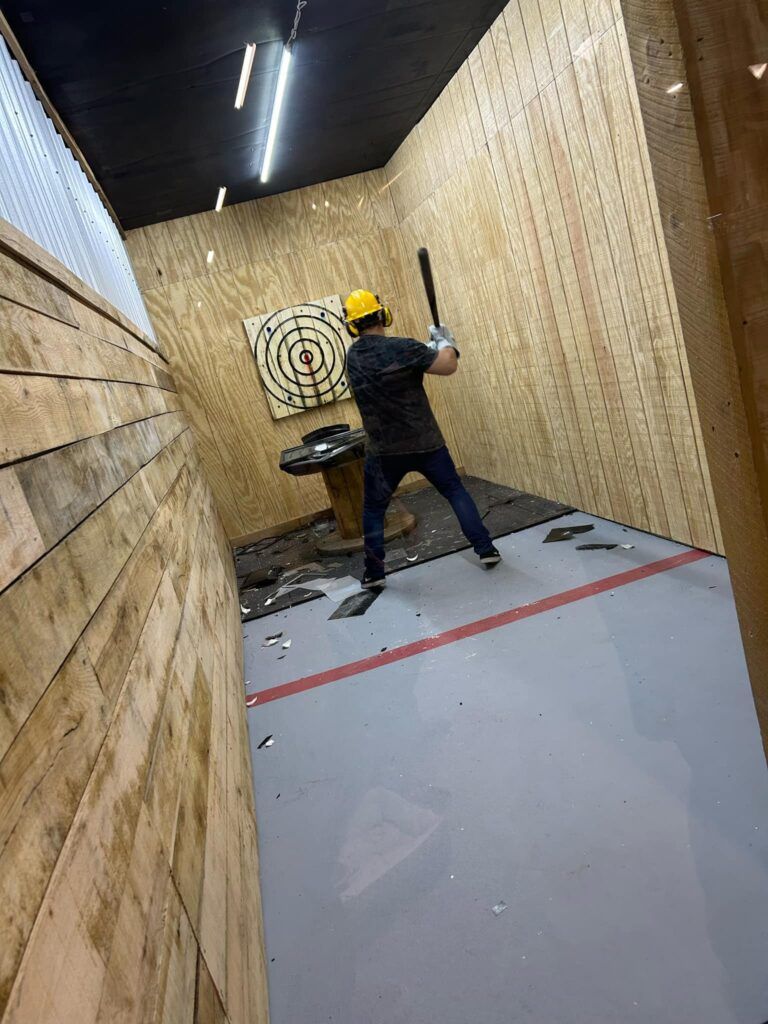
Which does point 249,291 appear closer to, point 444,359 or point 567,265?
point 444,359

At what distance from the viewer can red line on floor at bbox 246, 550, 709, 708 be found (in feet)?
11.4

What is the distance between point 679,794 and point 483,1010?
0.82 meters

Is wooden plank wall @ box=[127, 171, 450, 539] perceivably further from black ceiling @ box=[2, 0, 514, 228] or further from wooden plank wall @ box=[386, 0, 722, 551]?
wooden plank wall @ box=[386, 0, 722, 551]

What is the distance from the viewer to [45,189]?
2674 millimetres

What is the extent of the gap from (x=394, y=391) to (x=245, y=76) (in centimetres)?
200

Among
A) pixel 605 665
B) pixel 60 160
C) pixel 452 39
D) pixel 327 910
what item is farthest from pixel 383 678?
pixel 452 39

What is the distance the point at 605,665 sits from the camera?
279cm

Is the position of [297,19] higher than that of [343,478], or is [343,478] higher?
[297,19]

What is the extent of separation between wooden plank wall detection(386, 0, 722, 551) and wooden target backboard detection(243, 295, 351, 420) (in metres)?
1.49

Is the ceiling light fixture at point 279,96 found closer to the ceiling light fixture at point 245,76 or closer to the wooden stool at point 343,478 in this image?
the ceiling light fixture at point 245,76

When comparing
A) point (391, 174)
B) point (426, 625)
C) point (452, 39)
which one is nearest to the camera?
point (426, 625)

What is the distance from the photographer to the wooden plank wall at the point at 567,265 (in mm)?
3260

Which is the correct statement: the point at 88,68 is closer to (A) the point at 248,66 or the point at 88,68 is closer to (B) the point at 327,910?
(A) the point at 248,66

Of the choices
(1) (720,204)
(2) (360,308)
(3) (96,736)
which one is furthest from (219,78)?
(3) (96,736)
